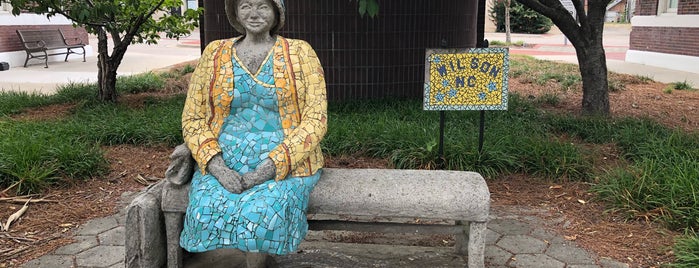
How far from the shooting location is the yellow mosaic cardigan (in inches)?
120

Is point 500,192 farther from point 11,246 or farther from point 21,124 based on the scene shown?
point 21,124

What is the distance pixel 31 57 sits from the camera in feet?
46.6

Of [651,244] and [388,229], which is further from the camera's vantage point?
[651,244]

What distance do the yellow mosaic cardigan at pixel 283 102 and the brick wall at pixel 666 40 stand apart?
41.2ft

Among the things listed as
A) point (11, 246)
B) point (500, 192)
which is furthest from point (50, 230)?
point (500, 192)

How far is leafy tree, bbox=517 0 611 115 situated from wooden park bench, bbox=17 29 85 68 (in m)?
11.8

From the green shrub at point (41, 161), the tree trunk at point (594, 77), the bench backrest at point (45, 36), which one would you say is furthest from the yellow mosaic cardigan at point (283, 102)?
the bench backrest at point (45, 36)

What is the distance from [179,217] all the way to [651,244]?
292 cm

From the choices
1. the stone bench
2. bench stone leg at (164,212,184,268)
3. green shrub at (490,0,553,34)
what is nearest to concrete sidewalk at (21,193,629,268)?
bench stone leg at (164,212,184,268)

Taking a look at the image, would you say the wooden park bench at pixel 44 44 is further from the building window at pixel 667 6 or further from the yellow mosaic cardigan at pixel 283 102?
the building window at pixel 667 6

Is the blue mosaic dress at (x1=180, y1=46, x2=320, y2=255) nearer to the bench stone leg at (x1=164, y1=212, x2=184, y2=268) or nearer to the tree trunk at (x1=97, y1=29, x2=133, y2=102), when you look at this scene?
the bench stone leg at (x1=164, y1=212, x2=184, y2=268)

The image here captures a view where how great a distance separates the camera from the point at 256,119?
3111mm

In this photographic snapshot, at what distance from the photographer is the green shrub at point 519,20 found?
32844 mm

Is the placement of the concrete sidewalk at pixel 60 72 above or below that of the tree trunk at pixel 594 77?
below
